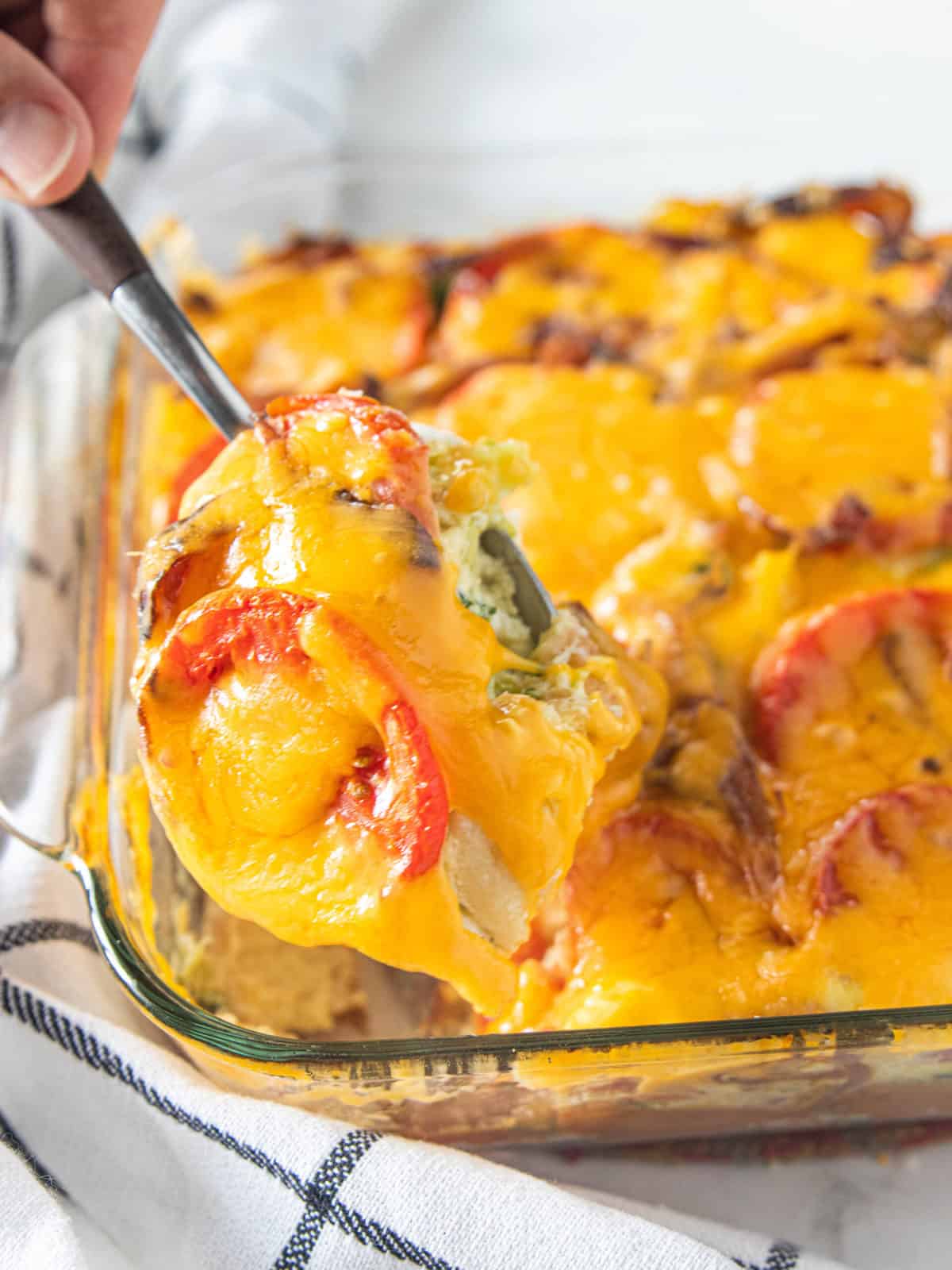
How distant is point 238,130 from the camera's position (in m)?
2.91

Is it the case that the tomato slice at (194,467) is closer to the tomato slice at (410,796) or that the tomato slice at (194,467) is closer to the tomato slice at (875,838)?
the tomato slice at (410,796)

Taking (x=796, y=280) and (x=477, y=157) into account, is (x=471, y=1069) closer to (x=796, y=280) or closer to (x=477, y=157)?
(x=796, y=280)

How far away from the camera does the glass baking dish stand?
1.36 meters

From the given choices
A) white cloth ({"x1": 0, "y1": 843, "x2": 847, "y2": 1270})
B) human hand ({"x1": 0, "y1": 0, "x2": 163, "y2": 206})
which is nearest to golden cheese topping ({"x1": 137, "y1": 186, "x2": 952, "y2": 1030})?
white cloth ({"x1": 0, "y1": 843, "x2": 847, "y2": 1270})

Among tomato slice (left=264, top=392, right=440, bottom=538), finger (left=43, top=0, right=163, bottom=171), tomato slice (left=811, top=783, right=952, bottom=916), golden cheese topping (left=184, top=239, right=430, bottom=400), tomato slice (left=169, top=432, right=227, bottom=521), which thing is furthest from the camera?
golden cheese topping (left=184, top=239, right=430, bottom=400)

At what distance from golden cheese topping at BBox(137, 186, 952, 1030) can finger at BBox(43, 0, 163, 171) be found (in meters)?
0.48

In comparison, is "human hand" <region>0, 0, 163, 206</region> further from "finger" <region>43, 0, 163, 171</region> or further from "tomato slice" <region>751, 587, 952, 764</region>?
"tomato slice" <region>751, 587, 952, 764</region>

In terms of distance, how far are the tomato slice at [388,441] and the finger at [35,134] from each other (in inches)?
16.9

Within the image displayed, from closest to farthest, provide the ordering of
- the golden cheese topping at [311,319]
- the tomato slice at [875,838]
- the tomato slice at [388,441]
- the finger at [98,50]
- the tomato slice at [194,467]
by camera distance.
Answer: the tomato slice at [388,441]
the tomato slice at [875,838]
the finger at [98,50]
the tomato slice at [194,467]
the golden cheese topping at [311,319]

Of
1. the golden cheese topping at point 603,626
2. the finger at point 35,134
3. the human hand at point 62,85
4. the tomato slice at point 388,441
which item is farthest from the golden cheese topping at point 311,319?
the tomato slice at point 388,441

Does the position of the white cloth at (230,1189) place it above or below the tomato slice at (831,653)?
above

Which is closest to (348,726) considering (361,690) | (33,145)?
(361,690)

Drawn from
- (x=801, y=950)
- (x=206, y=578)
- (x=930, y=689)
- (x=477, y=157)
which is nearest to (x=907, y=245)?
(x=477, y=157)

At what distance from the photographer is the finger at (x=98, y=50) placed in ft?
5.85
